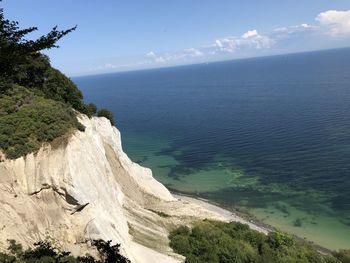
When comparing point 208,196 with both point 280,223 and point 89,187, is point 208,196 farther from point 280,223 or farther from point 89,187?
point 89,187

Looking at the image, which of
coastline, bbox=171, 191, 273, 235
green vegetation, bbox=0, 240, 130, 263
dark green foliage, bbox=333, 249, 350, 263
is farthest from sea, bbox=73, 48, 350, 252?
green vegetation, bbox=0, 240, 130, 263

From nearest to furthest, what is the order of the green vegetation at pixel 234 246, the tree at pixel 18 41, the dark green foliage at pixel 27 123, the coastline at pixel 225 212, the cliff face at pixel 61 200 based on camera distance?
the tree at pixel 18 41
the cliff face at pixel 61 200
the dark green foliage at pixel 27 123
the green vegetation at pixel 234 246
the coastline at pixel 225 212

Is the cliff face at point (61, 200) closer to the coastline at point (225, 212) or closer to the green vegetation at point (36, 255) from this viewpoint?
the green vegetation at point (36, 255)

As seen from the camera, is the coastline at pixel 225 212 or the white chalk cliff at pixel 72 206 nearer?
the white chalk cliff at pixel 72 206

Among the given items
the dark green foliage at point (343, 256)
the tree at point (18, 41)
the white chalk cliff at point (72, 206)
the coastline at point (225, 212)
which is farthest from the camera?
the coastline at point (225, 212)

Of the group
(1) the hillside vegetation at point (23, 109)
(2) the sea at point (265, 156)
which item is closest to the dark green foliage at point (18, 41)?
(1) the hillside vegetation at point (23, 109)
